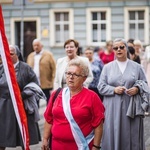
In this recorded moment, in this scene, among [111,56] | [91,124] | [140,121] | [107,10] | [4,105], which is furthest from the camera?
[107,10]

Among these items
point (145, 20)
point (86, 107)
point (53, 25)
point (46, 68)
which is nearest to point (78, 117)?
point (86, 107)

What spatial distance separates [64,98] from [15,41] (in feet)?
81.1

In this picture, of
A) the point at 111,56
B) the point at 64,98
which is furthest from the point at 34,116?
the point at 111,56

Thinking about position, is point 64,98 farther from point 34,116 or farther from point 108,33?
point 108,33

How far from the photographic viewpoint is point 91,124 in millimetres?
5383

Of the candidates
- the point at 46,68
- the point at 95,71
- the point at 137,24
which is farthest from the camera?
the point at 137,24

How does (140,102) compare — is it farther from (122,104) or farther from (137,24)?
(137,24)

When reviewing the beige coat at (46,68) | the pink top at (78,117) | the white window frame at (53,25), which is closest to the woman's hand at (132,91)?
the pink top at (78,117)

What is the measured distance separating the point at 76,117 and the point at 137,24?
23908mm

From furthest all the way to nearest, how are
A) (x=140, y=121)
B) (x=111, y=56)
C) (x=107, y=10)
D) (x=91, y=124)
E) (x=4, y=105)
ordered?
1. (x=107, y=10)
2. (x=111, y=56)
3. (x=4, y=105)
4. (x=140, y=121)
5. (x=91, y=124)

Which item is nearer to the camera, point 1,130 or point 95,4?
point 1,130

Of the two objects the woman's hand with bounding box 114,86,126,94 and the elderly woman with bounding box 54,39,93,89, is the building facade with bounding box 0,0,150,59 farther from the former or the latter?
the woman's hand with bounding box 114,86,126,94

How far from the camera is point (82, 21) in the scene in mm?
28953

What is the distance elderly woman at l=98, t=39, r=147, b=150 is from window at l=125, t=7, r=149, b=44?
21376 millimetres
